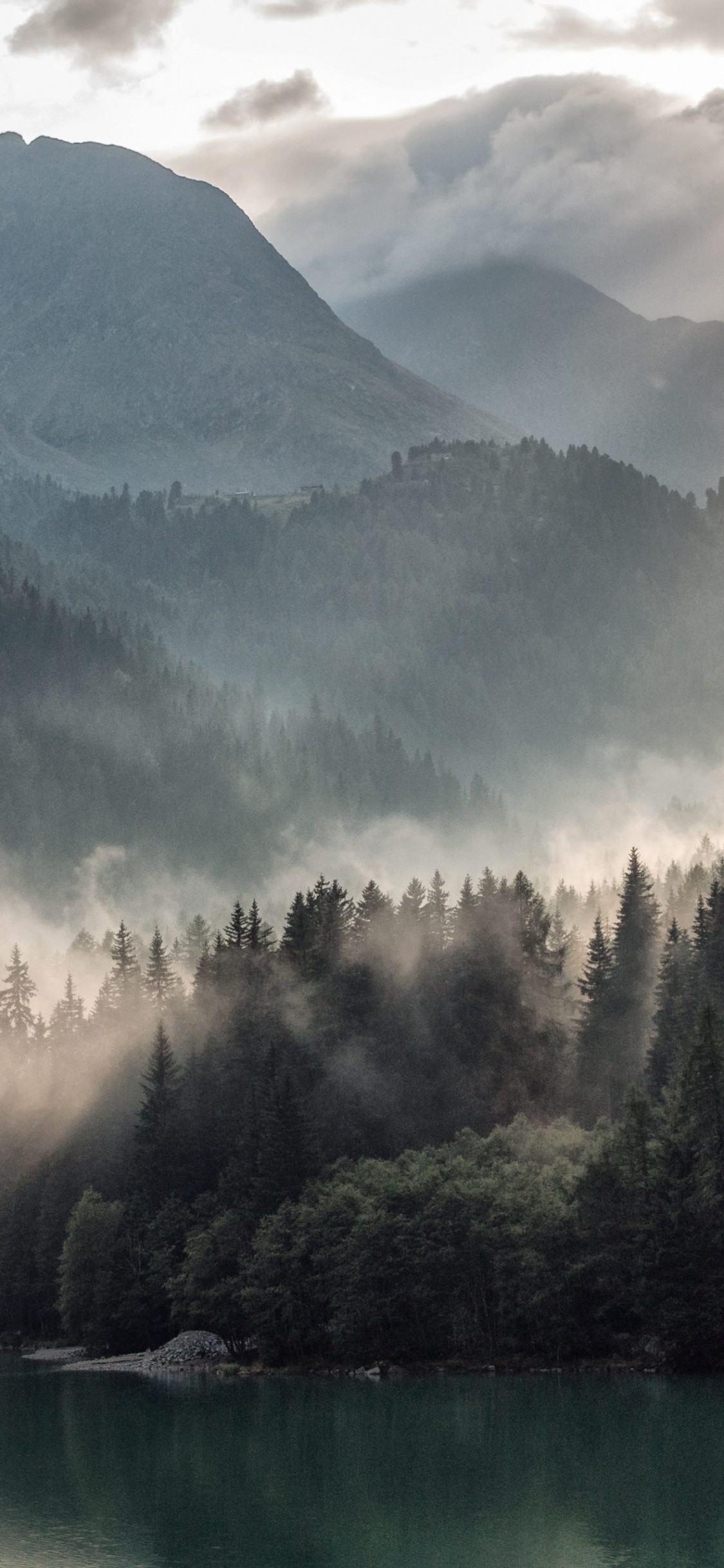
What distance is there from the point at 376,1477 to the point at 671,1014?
6921cm

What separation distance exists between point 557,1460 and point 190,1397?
1459 inches

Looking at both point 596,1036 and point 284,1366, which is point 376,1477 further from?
point 596,1036

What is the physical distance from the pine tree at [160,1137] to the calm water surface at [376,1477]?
114ft

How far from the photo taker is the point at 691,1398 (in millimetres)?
98562

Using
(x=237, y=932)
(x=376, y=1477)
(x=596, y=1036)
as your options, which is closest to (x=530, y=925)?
(x=596, y=1036)

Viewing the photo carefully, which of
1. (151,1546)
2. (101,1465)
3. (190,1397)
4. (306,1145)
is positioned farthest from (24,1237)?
(151,1546)

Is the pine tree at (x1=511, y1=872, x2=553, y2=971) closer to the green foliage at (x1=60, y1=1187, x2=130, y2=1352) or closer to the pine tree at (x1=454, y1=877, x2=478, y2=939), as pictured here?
the pine tree at (x1=454, y1=877, x2=478, y2=939)

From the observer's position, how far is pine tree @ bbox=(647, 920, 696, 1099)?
474ft

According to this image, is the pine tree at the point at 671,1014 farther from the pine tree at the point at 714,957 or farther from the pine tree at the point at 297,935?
the pine tree at the point at 297,935

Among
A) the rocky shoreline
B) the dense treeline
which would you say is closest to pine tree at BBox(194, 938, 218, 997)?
the dense treeline

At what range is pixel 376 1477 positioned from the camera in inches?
3445

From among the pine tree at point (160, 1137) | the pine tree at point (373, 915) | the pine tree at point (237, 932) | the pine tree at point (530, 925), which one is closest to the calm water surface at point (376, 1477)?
the pine tree at point (160, 1137)

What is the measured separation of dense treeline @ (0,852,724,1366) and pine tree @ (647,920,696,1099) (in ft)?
1.26

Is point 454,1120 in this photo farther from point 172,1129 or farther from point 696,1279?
point 696,1279
